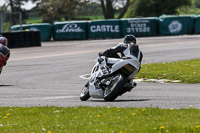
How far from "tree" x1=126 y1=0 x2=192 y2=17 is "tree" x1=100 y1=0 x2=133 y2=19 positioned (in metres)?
3.15

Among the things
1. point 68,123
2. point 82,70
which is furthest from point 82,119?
point 82,70

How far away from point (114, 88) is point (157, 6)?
5678 centimetres

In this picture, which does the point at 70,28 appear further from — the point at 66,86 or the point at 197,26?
the point at 66,86

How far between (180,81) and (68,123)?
8.11 m

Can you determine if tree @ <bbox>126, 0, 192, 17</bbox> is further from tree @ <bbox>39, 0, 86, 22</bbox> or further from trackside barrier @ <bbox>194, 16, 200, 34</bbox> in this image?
trackside barrier @ <bbox>194, 16, 200, 34</bbox>

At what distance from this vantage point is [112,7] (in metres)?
A: 72.8

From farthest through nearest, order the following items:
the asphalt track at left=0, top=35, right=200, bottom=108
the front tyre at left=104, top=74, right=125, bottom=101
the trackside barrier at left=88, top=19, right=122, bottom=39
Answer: the trackside barrier at left=88, top=19, right=122, bottom=39 < the asphalt track at left=0, top=35, right=200, bottom=108 < the front tyre at left=104, top=74, right=125, bottom=101

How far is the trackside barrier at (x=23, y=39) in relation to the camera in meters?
36.7

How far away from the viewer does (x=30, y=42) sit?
125 feet

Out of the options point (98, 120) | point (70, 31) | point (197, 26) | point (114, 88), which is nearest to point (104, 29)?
point (70, 31)

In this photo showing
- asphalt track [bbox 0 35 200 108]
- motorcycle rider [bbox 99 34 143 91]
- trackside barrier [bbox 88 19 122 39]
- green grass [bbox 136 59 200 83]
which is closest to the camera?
motorcycle rider [bbox 99 34 143 91]

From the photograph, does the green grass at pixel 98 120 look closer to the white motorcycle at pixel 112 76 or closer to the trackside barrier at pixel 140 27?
the white motorcycle at pixel 112 76

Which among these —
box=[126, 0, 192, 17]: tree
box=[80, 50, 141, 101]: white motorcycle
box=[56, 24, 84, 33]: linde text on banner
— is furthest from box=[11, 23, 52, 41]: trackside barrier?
box=[80, 50, 141, 101]: white motorcycle

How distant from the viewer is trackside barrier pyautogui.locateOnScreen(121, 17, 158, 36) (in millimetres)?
45719
